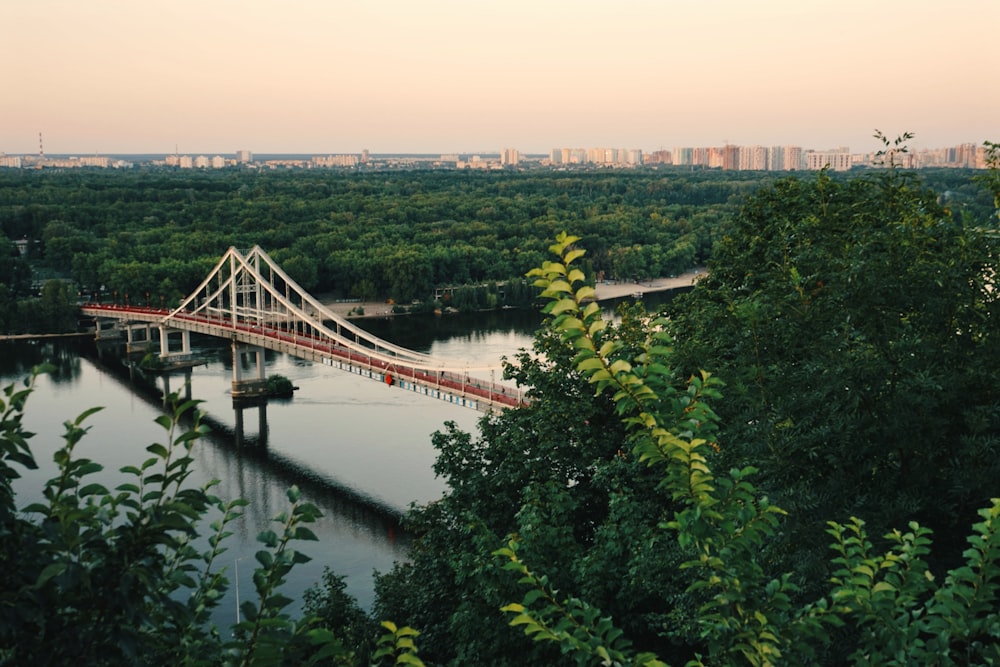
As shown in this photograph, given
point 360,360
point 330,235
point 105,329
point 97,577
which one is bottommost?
point 105,329

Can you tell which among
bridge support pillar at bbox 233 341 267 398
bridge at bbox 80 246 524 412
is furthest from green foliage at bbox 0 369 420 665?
bridge support pillar at bbox 233 341 267 398

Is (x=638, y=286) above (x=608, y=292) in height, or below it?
above

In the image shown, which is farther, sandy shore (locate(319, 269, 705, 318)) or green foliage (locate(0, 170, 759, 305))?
green foliage (locate(0, 170, 759, 305))

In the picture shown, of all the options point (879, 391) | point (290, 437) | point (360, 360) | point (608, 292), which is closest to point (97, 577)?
point (879, 391)

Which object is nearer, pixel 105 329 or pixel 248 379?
pixel 248 379

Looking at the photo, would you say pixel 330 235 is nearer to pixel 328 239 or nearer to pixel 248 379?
pixel 328 239

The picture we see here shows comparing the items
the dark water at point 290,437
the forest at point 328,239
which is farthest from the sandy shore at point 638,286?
the dark water at point 290,437

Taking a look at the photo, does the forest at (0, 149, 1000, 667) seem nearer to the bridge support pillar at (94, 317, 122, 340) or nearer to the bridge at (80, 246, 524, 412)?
the bridge at (80, 246, 524, 412)
